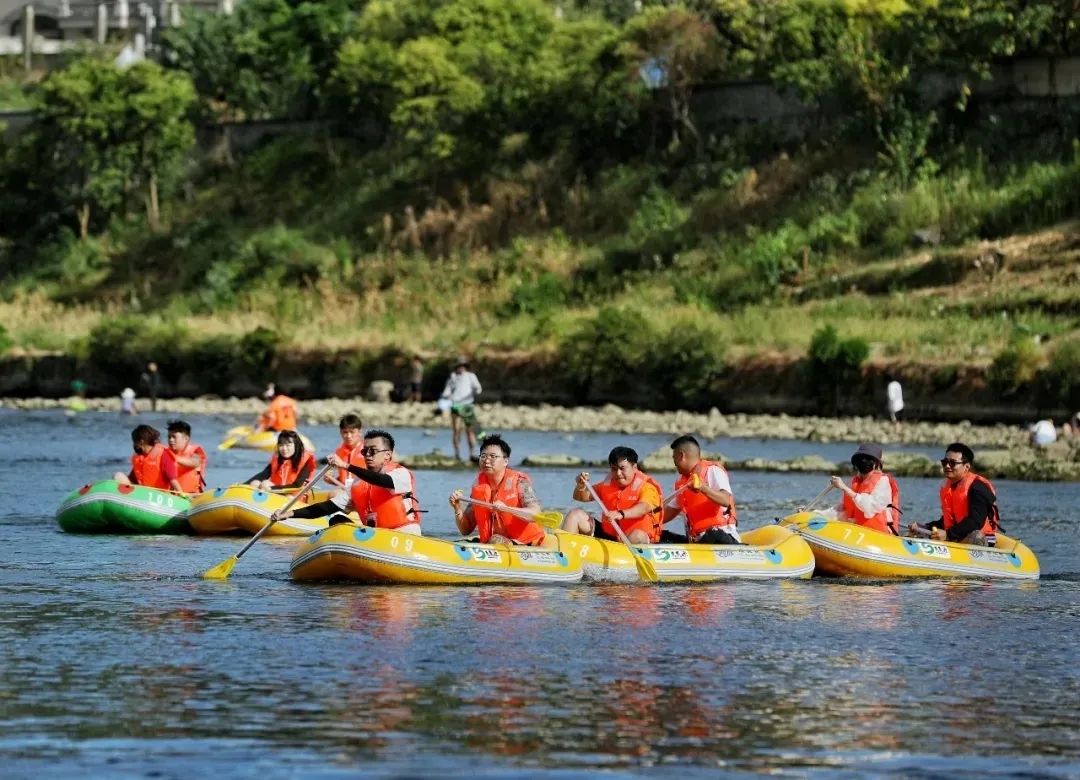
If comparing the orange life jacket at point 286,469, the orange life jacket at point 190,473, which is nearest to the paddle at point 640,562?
the orange life jacket at point 286,469

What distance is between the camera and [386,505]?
771 inches

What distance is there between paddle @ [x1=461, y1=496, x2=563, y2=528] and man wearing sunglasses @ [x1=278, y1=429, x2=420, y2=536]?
61cm

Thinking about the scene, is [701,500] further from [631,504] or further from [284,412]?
[284,412]

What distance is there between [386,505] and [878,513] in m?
5.14

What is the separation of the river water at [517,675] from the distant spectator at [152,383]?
118ft

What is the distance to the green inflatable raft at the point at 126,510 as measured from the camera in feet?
80.8

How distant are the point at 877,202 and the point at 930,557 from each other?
39.6m

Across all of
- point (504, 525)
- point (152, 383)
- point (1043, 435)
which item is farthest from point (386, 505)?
point (152, 383)

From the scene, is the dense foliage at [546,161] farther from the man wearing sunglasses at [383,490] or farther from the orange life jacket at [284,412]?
the man wearing sunglasses at [383,490]

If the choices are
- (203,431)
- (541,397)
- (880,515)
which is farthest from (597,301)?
(880,515)

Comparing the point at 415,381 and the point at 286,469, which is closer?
the point at 286,469

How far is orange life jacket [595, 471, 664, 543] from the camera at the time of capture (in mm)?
20297

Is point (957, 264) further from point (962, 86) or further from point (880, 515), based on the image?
point (880, 515)

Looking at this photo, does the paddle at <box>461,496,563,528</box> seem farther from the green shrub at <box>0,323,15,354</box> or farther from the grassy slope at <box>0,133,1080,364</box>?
the green shrub at <box>0,323,15,354</box>
